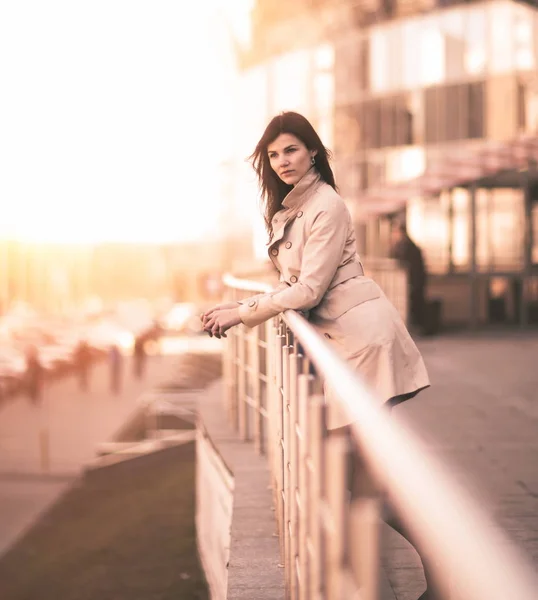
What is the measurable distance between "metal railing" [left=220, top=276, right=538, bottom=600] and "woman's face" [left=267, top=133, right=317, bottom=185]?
1.55ft

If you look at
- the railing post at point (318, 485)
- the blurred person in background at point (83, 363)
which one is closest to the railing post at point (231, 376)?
the railing post at point (318, 485)

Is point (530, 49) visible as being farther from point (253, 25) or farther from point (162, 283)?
point (162, 283)

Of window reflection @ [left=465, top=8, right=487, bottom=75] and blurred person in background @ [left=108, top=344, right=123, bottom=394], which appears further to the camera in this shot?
blurred person in background @ [left=108, top=344, right=123, bottom=394]

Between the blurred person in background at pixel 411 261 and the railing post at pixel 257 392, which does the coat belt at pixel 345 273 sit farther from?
the blurred person in background at pixel 411 261

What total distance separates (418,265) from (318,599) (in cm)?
1273

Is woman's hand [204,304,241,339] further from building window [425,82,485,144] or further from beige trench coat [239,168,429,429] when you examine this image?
building window [425,82,485,144]

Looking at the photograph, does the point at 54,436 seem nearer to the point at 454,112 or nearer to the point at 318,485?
the point at 454,112

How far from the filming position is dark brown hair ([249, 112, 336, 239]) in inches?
114

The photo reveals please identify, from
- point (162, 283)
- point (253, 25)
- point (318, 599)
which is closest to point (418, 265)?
point (318, 599)

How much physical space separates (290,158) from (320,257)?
397mm

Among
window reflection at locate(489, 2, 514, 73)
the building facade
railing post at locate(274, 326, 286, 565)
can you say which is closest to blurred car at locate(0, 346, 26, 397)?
the building facade

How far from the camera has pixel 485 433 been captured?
21.6 ft

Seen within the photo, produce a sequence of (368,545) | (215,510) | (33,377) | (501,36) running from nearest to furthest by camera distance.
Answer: (368,545) < (215,510) < (501,36) < (33,377)

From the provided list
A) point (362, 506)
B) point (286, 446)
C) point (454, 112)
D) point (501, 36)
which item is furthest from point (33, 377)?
point (362, 506)
